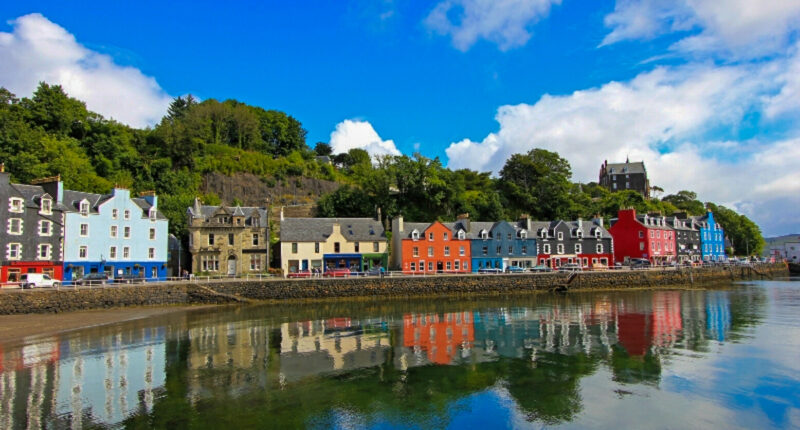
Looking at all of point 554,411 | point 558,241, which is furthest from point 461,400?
point 558,241

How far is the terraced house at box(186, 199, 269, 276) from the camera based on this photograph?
4322 centimetres

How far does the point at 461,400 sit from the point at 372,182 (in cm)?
4689

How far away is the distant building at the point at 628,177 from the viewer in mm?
104875

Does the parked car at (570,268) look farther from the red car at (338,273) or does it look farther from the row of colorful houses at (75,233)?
the row of colorful houses at (75,233)

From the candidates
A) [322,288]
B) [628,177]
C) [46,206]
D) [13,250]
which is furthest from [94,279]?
[628,177]

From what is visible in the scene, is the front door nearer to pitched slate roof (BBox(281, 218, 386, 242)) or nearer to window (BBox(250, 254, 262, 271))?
window (BBox(250, 254, 262, 271))

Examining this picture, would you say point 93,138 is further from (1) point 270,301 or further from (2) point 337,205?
(1) point 270,301

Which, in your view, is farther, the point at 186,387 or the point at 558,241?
the point at 558,241

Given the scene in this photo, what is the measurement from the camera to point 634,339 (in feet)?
73.9

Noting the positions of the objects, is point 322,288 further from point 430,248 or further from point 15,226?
point 15,226

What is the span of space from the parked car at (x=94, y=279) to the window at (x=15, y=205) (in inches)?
259

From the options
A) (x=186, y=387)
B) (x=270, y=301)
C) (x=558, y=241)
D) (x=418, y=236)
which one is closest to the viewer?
(x=186, y=387)

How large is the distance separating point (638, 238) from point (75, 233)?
62562 mm

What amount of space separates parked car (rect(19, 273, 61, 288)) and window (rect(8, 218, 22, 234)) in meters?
3.17
